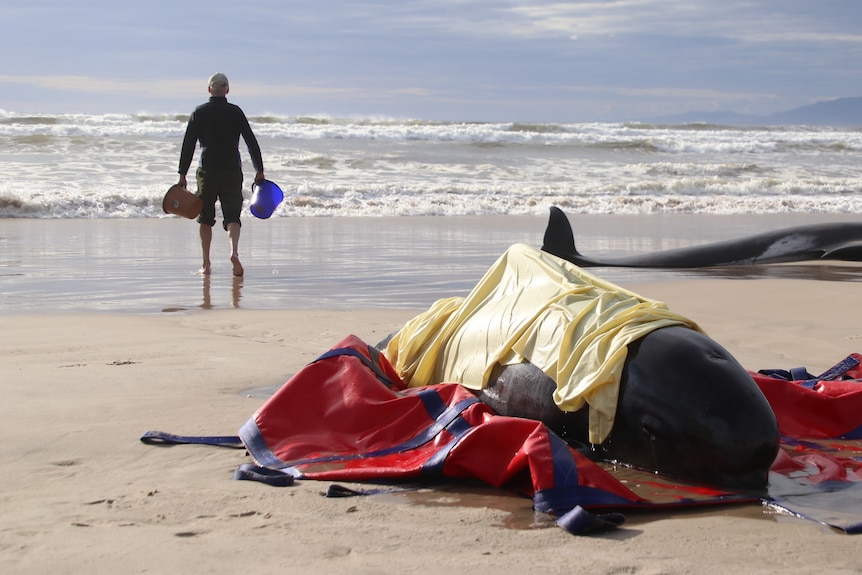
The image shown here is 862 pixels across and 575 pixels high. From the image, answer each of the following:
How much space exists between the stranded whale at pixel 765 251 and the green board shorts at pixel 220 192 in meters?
3.46

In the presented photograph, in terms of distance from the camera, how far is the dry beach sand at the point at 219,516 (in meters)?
2.74

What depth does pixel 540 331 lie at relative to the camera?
4082mm

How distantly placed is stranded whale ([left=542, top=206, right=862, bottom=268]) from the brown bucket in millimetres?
3812

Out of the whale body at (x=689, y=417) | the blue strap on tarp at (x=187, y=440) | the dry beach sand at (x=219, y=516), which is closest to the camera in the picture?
the dry beach sand at (x=219, y=516)

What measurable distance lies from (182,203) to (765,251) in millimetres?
6233

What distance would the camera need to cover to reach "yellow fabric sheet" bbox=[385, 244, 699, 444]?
147 inches

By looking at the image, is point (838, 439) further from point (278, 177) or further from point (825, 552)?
point (278, 177)

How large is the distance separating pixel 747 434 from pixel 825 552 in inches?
25.5

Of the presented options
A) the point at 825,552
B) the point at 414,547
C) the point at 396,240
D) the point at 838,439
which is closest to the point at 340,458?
the point at 414,547

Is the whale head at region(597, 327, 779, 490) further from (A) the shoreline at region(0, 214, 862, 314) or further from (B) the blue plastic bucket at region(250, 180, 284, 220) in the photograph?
(B) the blue plastic bucket at region(250, 180, 284, 220)

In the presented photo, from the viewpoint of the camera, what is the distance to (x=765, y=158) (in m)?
33.8

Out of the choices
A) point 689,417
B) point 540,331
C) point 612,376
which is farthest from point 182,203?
point 689,417

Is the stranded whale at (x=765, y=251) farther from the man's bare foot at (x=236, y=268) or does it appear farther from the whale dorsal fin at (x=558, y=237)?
the man's bare foot at (x=236, y=268)

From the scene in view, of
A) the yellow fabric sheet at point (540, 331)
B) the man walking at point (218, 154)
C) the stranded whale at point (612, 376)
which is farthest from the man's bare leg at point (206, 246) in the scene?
the stranded whale at point (612, 376)
